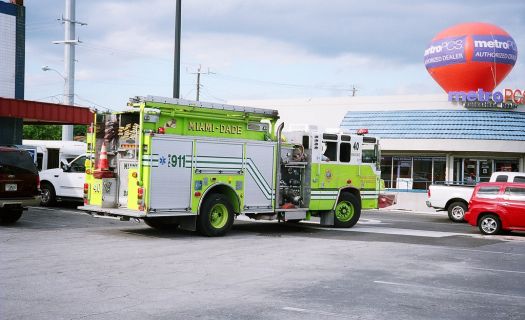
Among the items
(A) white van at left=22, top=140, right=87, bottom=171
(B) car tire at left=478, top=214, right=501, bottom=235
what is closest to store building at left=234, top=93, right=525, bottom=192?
(B) car tire at left=478, top=214, right=501, bottom=235

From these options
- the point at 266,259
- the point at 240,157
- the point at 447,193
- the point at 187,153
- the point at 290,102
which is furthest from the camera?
the point at 290,102

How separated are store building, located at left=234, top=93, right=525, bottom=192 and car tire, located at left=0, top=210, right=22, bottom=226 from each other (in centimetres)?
2418

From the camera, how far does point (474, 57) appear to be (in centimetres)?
3812

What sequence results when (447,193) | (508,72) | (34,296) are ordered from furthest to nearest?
(508,72) < (447,193) < (34,296)

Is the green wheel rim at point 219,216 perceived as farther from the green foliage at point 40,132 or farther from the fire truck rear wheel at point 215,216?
the green foliage at point 40,132

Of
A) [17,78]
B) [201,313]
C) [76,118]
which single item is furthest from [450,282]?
[17,78]

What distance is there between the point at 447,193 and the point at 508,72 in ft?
61.8

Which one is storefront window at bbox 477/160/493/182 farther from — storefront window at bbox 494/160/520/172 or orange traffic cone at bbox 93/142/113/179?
orange traffic cone at bbox 93/142/113/179

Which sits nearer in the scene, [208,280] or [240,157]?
[208,280]

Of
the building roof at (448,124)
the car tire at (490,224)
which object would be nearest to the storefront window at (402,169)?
the building roof at (448,124)

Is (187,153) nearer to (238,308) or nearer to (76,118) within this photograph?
(238,308)

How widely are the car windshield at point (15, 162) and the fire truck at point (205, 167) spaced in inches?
73.2

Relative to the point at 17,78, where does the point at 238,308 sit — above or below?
below

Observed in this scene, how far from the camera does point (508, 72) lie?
129ft
